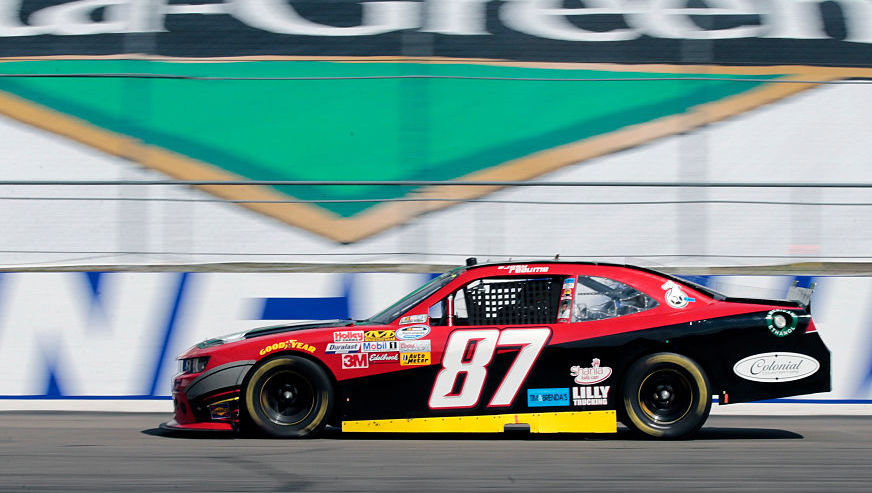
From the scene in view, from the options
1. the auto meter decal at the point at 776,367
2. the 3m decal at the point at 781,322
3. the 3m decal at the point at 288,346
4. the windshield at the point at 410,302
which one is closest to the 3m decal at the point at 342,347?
the 3m decal at the point at 288,346

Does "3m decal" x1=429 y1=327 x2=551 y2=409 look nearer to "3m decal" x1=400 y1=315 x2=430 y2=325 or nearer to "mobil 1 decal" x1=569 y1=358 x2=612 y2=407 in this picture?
"3m decal" x1=400 y1=315 x2=430 y2=325

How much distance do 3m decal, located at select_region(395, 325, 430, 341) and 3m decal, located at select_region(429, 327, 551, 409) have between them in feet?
0.64

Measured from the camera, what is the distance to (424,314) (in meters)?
7.70

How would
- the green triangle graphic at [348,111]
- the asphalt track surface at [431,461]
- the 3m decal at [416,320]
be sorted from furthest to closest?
the green triangle graphic at [348,111] < the 3m decal at [416,320] < the asphalt track surface at [431,461]

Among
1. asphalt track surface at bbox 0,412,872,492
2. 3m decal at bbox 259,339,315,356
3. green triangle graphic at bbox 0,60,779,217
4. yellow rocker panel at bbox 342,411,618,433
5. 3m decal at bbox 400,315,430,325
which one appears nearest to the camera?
asphalt track surface at bbox 0,412,872,492

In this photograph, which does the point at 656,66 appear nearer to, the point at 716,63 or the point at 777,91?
the point at 716,63

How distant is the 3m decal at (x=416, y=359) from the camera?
7.53 meters

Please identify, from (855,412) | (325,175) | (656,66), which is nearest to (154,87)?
(325,175)

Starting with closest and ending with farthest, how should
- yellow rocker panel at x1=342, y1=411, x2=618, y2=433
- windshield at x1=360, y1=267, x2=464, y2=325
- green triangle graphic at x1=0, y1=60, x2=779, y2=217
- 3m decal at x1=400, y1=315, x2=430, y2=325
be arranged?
yellow rocker panel at x1=342, y1=411, x2=618, y2=433 → 3m decal at x1=400, y1=315, x2=430, y2=325 → windshield at x1=360, y1=267, x2=464, y2=325 → green triangle graphic at x1=0, y1=60, x2=779, y2=217

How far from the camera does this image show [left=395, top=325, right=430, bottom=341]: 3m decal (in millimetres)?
7605

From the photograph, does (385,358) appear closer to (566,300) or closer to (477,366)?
(477,366)

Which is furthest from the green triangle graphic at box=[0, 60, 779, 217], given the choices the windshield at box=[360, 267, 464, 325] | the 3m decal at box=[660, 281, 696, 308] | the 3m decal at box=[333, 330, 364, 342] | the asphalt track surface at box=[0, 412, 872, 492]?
the asphalt track surface at box=[0, 412, 872, 492]

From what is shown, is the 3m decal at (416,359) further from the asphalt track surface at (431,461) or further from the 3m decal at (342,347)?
the asphalt track surface at (431,461)

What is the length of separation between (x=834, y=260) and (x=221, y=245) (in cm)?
638
